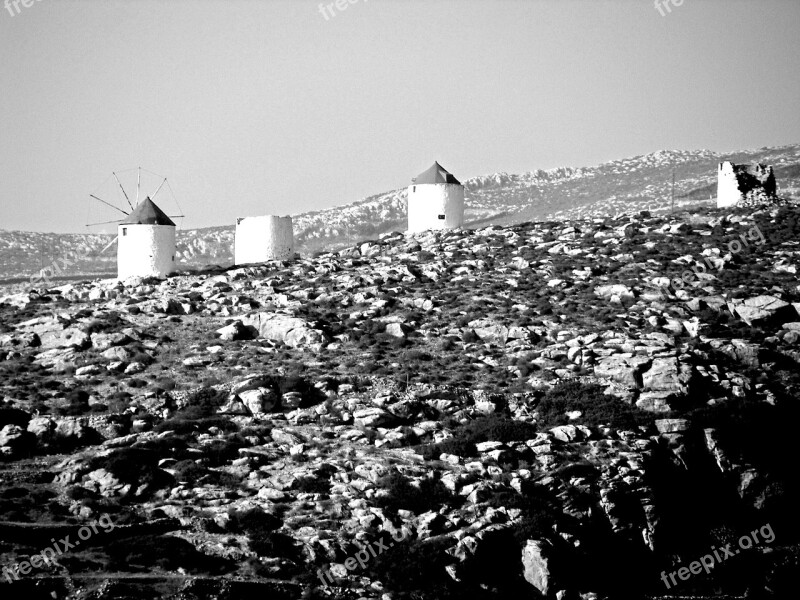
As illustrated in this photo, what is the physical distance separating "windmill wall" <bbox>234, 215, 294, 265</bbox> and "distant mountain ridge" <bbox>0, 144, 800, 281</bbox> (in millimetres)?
41553

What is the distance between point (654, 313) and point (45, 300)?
31817 mm

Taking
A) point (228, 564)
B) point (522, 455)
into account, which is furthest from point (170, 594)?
point (522, 455)

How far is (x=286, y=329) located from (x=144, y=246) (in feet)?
46.6

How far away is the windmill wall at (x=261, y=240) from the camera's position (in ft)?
194

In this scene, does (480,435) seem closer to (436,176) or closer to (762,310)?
(762,310)

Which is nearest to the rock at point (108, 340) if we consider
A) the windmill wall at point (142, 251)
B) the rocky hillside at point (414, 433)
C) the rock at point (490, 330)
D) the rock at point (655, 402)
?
the rocky hillside at point (414, 433)

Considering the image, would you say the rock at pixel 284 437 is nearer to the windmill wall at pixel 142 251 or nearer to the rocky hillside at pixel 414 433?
the rocky hillside at pixel 414 433

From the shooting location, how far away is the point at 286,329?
4522 centimetres

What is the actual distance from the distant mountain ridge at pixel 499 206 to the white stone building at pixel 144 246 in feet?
145

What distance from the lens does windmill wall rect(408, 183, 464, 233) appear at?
62.8 metres

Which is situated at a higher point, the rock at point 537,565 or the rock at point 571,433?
the rock at point 571,433

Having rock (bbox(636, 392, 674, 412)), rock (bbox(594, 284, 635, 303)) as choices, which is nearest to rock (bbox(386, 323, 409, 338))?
rock (bbox(594, 284, 635, 303))

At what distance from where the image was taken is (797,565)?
1302 inches

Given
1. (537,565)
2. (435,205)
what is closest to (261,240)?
(435,205)
